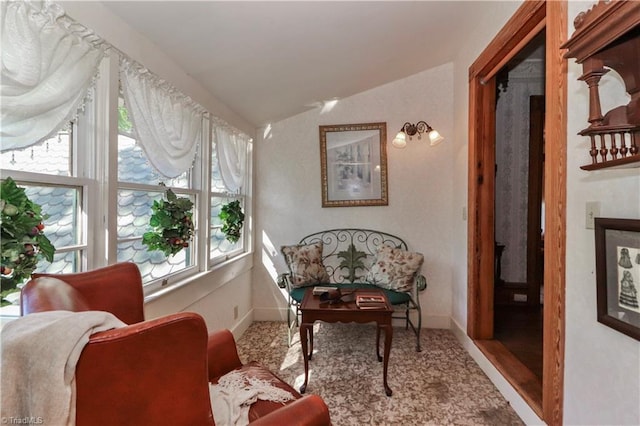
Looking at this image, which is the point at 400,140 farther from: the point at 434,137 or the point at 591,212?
the point at 591,212

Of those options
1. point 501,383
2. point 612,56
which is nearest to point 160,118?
point 612,56

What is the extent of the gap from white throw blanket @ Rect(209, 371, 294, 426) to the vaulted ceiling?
1.93m

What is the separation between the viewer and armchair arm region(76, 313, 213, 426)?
709mm

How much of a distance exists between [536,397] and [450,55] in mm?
3035

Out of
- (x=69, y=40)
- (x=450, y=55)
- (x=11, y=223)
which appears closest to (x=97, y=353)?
(x=11, y=223)

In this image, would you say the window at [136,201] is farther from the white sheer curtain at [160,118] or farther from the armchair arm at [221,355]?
the armchair arm at [221,355]

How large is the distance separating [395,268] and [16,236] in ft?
8.91

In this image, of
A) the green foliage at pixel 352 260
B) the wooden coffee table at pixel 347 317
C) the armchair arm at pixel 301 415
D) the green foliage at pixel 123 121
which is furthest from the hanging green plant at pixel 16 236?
the green foliage at pixel 352 260

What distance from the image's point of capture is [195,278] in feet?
7.34

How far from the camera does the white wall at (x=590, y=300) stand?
1115 mm

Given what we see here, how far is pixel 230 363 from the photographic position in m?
1.49

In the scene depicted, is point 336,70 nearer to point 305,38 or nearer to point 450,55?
point 305,38

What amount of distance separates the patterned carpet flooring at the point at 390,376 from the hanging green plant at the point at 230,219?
1088 millimetres

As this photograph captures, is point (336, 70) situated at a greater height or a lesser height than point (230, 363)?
greater
